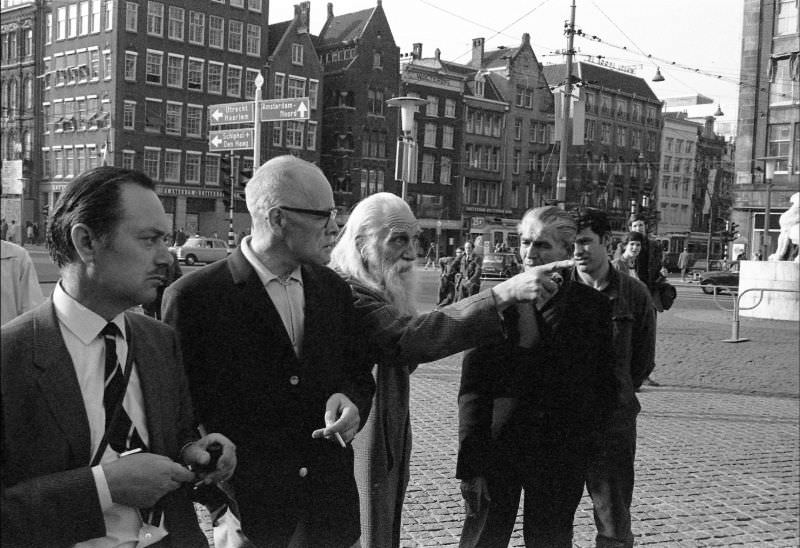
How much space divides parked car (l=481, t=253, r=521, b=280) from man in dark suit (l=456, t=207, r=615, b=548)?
3114 cm

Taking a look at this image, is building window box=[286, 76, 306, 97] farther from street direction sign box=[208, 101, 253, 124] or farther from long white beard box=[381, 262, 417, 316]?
long white beard box=[381, 262, 417, 316]

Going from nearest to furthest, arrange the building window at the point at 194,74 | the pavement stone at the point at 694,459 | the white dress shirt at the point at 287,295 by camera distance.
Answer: the white dress shirt at the point at 287,295
the pavement stone at the point at 694,459
the building window at the point at 194,74

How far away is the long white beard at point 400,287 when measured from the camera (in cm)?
283

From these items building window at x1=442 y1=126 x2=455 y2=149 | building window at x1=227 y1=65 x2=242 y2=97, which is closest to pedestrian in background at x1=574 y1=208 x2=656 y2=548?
building window at x1=227 y1=65 x2=242 y2=97

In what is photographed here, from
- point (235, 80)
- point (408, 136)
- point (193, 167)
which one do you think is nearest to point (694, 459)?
point (408, 136)

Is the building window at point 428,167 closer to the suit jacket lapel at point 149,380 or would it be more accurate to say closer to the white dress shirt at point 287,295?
the white dress shirt at point 287,295

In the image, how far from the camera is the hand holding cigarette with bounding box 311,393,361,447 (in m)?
2.15

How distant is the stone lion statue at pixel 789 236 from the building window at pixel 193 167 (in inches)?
1180

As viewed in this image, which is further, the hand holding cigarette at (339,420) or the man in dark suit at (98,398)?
the hand holding cigarette at (339,420)

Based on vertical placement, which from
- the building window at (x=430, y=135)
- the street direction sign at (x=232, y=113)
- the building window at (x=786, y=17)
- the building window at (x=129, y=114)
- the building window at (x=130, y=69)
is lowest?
the building window at (x=786, y=17)

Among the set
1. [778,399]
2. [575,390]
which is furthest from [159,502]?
[778,399]

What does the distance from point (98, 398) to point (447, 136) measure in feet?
193

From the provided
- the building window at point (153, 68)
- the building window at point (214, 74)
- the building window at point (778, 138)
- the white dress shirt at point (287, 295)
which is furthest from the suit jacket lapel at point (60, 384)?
the building window at point (214, 74)

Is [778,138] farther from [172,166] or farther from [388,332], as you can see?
[172,166]
